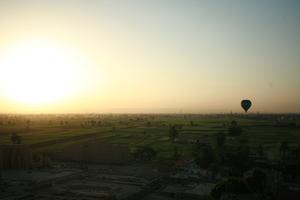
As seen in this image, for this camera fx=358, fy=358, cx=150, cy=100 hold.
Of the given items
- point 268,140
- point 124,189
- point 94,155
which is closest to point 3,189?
point 124,189

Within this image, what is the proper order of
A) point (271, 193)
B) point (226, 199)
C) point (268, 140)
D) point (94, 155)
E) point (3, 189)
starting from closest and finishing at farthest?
point (226, 199) → point (271, 193) → point (3, 189) → point (94, 155) → point (268, 140)

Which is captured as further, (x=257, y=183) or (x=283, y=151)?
(x=283, y=151)

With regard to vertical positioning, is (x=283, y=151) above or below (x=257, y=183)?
above

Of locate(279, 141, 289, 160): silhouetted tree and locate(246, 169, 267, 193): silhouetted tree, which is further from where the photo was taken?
locate(279, 141, 289, 160): silhouetted tree

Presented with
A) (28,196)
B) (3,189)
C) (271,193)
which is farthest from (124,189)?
(271,193)

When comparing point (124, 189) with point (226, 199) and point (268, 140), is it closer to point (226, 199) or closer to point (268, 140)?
point (226, 199)

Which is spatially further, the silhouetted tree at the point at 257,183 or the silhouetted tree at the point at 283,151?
the silhouetted tree at the point at 283,151

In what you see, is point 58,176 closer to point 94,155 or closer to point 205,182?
point 94,155

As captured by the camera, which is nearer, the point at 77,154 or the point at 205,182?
the point at 205,182

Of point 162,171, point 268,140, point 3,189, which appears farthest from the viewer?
point 268,140
